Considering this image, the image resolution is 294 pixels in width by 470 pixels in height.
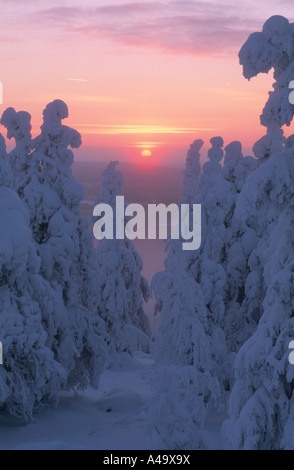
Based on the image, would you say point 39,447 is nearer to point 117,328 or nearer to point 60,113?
point 60,113

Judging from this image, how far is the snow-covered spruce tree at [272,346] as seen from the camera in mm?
10945

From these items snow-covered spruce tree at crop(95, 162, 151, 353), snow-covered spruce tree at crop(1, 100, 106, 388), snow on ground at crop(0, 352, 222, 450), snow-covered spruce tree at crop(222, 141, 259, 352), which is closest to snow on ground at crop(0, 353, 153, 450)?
snow on ground at crop(0, 352, 222, 450)

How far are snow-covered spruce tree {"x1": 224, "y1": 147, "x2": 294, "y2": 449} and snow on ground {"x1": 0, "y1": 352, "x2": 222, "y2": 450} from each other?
3072 mm

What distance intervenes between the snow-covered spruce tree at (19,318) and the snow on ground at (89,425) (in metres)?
0.84

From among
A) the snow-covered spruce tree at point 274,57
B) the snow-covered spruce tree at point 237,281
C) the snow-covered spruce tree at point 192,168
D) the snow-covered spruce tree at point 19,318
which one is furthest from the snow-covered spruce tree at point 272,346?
the snow-covered spruce tree at point 192,168

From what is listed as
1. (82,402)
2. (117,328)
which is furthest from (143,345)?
(82,402)

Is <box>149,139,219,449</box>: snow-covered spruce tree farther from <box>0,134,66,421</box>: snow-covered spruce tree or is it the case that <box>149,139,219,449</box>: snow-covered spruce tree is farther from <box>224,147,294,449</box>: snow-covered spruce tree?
<box>224,147,294,449</box>: snow-covered spruce tree

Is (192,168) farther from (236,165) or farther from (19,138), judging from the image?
(19,138)

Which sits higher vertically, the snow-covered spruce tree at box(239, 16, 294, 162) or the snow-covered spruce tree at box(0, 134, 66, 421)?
the snow-covered spruce tree at box(239, 16, 294, 162)

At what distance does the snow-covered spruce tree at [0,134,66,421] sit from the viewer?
692 inches

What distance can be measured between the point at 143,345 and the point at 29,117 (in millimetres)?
19662

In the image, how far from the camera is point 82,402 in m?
24.7

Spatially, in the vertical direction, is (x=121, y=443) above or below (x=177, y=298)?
below

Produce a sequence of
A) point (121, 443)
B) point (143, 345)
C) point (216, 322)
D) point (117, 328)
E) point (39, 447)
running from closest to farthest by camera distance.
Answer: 1. point (39, 447)
2. point (121, 443)
3. point (216, 322)
4. point (117, 328)
5. point (143, 345)
